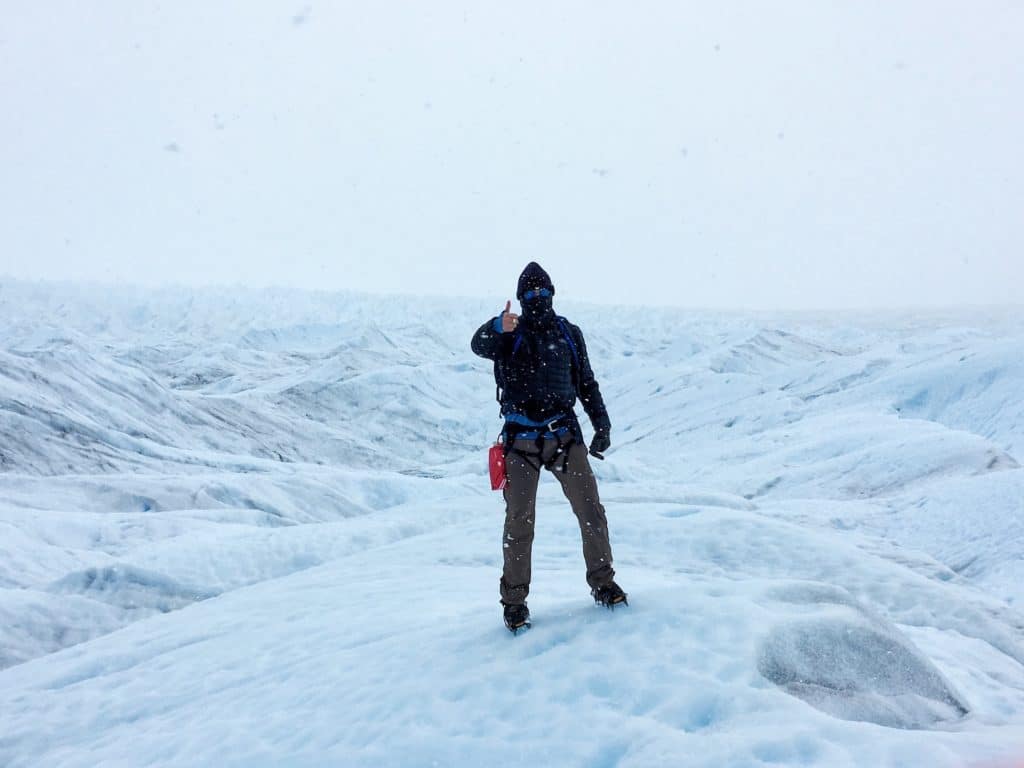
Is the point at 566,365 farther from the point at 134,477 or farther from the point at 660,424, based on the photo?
the point at 660,424

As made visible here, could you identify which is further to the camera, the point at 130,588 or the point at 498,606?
the point at 130,588

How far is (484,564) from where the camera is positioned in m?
7.72

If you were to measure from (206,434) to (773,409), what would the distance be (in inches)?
826

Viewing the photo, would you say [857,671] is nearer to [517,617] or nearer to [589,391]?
[517,617]

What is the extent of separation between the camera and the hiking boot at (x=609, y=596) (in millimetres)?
3824

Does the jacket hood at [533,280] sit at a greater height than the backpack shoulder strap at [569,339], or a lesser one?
greater

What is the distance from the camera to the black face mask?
3.83 meters

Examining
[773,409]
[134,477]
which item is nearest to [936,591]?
[134,477]

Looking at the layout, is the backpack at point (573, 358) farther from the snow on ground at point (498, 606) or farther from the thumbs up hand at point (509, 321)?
the snow on ground at point (498, 606)

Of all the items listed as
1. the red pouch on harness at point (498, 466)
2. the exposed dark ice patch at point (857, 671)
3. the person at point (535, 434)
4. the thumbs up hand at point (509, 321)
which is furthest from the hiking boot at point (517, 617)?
the thumbs up hand at point (509, 321)

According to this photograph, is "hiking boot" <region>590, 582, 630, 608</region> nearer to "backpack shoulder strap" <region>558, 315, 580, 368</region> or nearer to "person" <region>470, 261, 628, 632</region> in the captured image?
"person" <region>470, 261, 628, 632</region>

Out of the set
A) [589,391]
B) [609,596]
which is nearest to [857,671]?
[609,596]

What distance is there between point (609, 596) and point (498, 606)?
3.95 ft

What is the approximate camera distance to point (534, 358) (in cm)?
384
